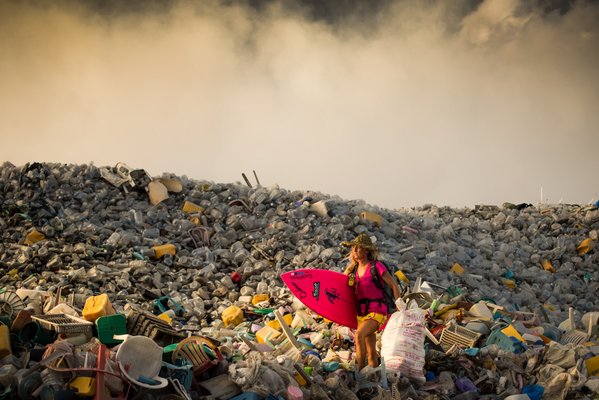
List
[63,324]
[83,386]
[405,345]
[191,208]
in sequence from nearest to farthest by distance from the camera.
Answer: [83,386] < [63,324] < [405,345] < [191,208]

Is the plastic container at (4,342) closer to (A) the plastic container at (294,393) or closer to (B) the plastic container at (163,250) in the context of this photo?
(A) the plastic container at (294,393)

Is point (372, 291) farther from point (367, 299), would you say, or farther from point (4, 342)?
point (4, 342)

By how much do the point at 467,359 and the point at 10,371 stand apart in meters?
4.26

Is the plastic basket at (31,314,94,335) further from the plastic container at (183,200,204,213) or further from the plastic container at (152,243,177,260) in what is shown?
the plastic container at (183,200,204,213)

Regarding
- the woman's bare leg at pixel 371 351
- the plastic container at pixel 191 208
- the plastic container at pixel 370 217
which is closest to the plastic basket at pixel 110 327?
the woman's bare leg at pixel 371 351

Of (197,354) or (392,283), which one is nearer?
(197,354)

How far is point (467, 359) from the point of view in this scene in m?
5.92

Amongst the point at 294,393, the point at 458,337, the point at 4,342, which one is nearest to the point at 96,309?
the point at 4,342

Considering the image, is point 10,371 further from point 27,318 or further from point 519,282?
point 519,282

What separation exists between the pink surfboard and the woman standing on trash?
45 cm

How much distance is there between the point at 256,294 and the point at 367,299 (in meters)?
3.25

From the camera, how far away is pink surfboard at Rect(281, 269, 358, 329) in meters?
6.53

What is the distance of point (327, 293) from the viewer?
666 centimetres

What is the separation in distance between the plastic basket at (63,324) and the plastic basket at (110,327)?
11cm
